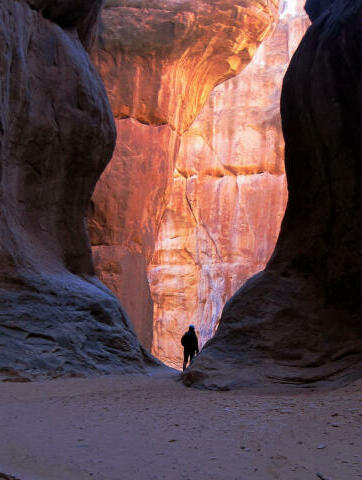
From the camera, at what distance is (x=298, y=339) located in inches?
213

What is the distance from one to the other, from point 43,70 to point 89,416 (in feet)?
24.8

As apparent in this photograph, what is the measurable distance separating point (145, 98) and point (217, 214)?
12.5 metres

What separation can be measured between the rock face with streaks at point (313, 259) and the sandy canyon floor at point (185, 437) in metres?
1.01

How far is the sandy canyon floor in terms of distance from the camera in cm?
225

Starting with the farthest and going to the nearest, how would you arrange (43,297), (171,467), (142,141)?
(142,141) → (43,297) → (171,467)

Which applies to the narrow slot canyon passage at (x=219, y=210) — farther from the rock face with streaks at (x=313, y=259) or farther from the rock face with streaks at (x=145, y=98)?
the rock face with streaks at (x=313, y=259)

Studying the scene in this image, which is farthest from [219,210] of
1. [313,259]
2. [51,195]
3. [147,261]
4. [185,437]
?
[185,437]

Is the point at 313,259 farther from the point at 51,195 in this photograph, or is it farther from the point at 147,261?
the point at 147,261

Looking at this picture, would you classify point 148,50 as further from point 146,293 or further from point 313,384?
point 313,384

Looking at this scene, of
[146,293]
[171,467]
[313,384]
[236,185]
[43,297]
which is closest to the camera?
[171,467]

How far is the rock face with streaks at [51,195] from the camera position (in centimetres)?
703

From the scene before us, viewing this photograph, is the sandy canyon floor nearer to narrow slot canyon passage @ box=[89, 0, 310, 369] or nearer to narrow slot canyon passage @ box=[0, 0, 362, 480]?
narrow slot canyon passage @ box=[0, 0, 362, 480]

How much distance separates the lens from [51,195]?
31.5ft

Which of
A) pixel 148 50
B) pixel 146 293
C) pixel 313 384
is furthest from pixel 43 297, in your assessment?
pixel 148 50
